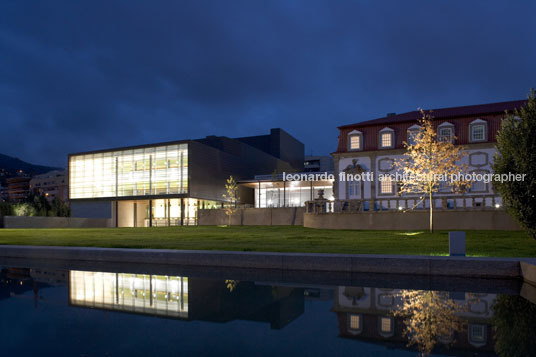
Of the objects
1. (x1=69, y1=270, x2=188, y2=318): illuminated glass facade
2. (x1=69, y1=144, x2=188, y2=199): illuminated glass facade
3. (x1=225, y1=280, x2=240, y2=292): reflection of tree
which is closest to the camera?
(x1=69, y1=270, x2=188, y2=318): illuminated glass facade

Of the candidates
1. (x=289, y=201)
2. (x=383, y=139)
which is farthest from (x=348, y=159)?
(x=289, y=201)

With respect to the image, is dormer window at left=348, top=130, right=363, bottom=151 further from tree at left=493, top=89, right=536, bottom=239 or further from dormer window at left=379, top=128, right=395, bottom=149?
tree at left=493, top=89, right=536, bottom=239

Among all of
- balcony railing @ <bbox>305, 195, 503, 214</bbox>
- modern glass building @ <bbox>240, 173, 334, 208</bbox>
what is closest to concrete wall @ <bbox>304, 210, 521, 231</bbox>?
balcony railing @ <bbox>305, 195, 503, 214</bbox>

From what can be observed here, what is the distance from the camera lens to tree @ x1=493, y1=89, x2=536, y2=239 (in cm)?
1538

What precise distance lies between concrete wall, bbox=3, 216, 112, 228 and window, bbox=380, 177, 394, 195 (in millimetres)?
41454

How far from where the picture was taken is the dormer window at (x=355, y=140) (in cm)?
4116

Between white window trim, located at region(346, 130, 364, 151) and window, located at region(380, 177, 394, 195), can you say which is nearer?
window, located at region(380, 177, 394, 195)

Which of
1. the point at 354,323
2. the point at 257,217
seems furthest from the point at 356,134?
the point at 354,323

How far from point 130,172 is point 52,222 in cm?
1249

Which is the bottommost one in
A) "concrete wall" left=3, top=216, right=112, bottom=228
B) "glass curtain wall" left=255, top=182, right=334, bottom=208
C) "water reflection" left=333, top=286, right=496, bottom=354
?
"concrete wall" left=3, top=216, right=112, bottom=228

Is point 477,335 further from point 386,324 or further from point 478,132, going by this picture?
point 478,132

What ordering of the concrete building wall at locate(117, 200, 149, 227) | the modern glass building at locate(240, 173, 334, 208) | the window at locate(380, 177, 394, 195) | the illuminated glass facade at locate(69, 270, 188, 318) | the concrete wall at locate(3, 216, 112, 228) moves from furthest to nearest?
the concrete building wall at locate(117, 200, 149, 227) → the modern glass building at locate(240, 173, 334, 208) → the concrete wall at locate(3, 216, 112, 228) → the window at locate(380, 177, 394, 195) → the illuminated glass facade at locate(69, 270, 188, 318)

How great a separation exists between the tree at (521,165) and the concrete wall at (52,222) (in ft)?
176

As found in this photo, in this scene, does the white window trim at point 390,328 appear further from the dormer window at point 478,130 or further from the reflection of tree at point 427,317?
the dormer window at point 478,130
